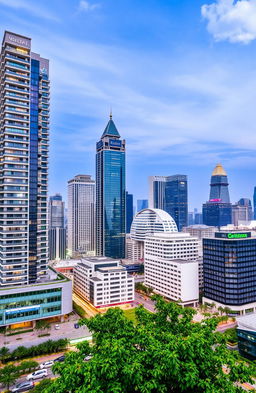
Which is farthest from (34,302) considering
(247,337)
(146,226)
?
(146,226)

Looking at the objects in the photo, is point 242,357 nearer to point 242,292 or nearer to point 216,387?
point 242,292

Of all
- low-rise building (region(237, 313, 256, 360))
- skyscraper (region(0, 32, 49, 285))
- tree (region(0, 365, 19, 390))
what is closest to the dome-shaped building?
skyscraper (region(0, 32, 49, 285))

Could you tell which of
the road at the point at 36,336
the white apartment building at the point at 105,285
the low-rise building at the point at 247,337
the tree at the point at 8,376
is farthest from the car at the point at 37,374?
the low-rise building at the point at 247,337

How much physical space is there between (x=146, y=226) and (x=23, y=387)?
373 ft

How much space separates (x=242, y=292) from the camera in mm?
80375

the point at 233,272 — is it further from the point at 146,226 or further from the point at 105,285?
the point at 146,226

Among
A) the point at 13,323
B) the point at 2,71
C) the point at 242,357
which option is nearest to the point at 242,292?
the point at 242,357

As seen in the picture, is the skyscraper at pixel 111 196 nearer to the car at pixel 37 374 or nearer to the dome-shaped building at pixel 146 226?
the dome-shaped building at pixel 146 226

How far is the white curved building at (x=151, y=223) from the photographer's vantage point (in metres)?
144

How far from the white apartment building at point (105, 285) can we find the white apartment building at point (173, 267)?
46.0 feet

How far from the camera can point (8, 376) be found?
136 feet

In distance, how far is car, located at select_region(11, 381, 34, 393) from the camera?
42.1 m

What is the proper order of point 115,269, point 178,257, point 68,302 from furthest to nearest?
point 178,257 → point 115,269 → point 68,302

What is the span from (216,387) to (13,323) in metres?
62.3
